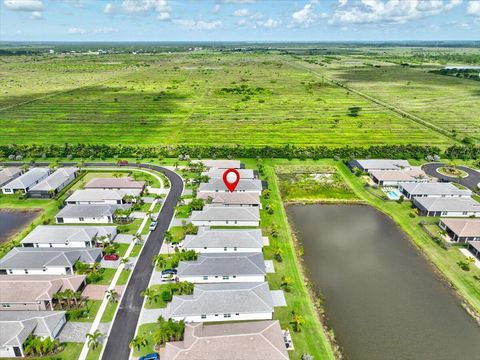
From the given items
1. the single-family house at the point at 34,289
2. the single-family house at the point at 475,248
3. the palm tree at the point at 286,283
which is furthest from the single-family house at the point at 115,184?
the single-family house at the point at 475,248

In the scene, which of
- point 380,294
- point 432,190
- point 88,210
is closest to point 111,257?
point 88,210

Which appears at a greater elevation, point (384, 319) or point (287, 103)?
point (384, 319)

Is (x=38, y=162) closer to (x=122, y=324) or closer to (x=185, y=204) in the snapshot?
(x=185, y=204)

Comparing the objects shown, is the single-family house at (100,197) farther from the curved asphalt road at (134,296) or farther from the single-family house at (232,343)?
the single-family house at (232,343)

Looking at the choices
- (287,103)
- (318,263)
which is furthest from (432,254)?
(287,103)

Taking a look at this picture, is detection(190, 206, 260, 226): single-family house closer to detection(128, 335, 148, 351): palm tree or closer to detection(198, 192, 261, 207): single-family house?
detection(198, 192, 261, 207): single-family house

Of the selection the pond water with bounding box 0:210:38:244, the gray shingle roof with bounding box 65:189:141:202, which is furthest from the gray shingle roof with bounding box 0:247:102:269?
the gray shingle roof with bounding box 65:189:141:202

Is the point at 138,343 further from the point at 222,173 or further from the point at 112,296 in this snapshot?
the point at 222,173
